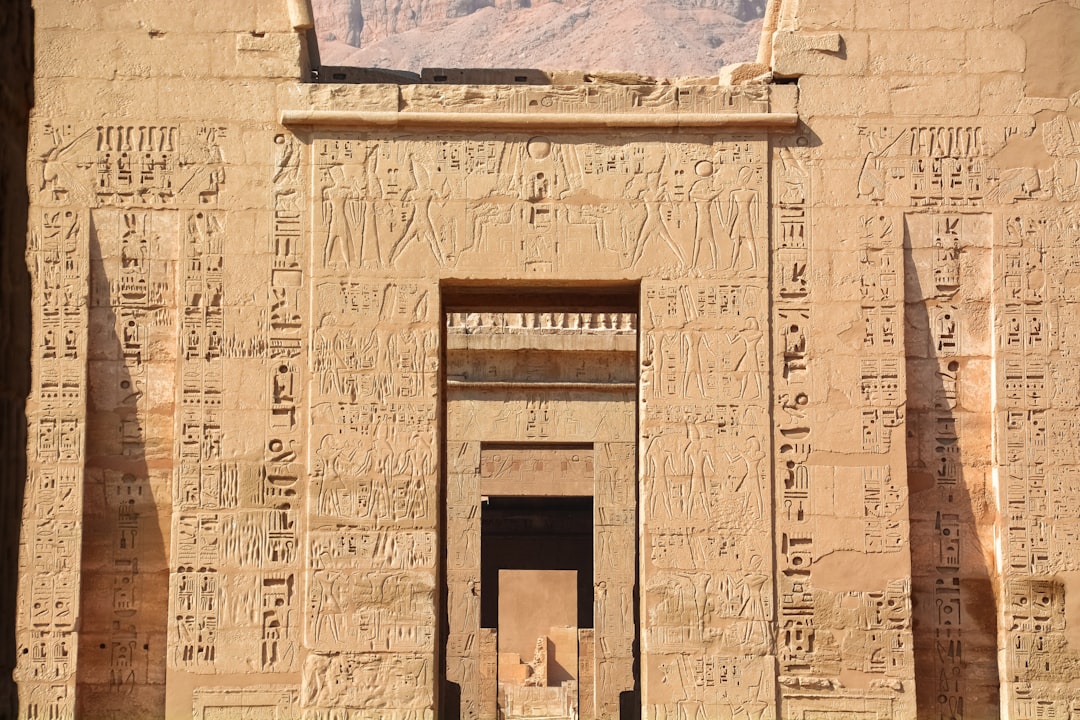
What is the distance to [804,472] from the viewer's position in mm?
8141

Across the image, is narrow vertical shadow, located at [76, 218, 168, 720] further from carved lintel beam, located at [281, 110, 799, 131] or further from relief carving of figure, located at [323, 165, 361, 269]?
carved lintel beam, located at [281, 110, 799, 131]

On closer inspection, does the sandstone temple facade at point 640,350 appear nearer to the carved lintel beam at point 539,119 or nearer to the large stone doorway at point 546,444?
the carved lintel beam at point 539,119

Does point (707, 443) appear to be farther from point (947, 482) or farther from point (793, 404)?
point (947, 482)

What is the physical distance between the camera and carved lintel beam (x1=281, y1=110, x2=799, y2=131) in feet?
27.2

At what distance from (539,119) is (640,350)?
139cm

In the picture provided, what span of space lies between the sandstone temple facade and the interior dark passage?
10.4 metres

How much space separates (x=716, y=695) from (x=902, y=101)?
341cm

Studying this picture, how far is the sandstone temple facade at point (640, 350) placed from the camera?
8000mm

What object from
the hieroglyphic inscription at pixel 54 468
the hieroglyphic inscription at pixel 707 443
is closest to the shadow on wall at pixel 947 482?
the hieroglyphic inscription at pixel 707 443

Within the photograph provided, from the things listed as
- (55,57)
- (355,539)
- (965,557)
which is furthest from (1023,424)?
(55,57)

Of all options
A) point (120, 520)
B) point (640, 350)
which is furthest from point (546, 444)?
point (120, 520)

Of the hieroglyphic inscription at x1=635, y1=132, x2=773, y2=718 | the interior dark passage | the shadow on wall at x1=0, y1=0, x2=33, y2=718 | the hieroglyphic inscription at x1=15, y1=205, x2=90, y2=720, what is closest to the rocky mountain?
the interior dark passage

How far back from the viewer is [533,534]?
61.8 feet

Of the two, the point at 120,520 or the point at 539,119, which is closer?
the point at 120,520
